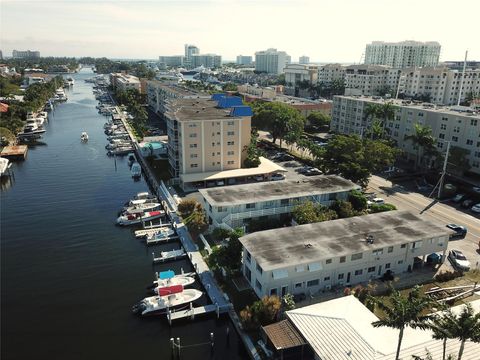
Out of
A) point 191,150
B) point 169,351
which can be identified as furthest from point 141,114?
point 169,351

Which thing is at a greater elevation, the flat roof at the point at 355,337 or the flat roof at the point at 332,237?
the flat roof at the point at 332,237

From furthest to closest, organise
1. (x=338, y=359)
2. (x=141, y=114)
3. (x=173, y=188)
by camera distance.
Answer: (x=141, y=114)
(x=173, y=188)
(x=338, y=359)

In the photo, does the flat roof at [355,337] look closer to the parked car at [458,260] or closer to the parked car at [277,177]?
the parked car at [458,260]

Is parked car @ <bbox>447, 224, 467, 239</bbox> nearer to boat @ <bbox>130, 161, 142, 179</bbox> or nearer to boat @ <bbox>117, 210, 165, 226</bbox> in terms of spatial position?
boat @ <bbox>117, 210, 165, 226</bbox>

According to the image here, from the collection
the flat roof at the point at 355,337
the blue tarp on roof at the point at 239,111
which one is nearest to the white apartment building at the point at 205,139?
the blue tarp on roof at the point at 239,111

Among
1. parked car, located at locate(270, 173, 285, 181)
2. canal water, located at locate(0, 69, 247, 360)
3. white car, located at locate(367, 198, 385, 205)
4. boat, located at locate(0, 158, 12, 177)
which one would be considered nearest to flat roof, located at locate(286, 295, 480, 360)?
canal water, located at locate(0, 69, 247, 360)

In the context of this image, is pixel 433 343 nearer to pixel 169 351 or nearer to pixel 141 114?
pixel 169 351

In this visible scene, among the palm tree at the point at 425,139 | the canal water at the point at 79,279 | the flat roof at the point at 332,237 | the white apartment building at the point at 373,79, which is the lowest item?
the canal water at the point at 79,279
